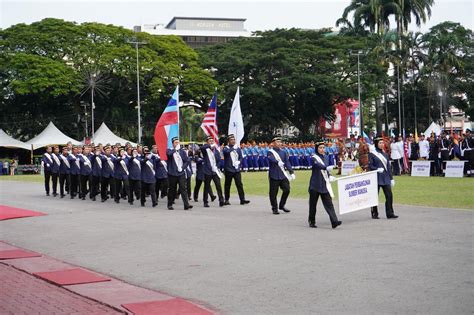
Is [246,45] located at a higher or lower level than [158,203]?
higher

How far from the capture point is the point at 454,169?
27562 mm

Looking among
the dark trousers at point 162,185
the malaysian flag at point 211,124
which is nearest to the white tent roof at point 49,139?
the malaysian flag at point 211,124

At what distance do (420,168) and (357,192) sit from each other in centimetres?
1671

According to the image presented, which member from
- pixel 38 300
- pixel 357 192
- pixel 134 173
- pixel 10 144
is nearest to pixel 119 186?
pixel 134 173

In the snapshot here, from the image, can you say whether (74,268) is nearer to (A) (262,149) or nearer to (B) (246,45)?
(A) (262,149)

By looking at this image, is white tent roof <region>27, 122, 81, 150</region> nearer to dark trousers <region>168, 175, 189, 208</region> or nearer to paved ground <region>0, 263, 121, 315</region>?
dark trousers <region>168, 175, 189, 208</region>

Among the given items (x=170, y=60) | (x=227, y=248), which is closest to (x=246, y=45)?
(x=170, y=60)

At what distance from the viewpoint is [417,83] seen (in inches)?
2589

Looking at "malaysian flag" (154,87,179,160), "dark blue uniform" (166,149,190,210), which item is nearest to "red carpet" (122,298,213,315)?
"dark blue uniform" (166,149,190,210)

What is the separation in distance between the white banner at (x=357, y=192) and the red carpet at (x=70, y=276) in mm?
6052

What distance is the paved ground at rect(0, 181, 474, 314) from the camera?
275 inches

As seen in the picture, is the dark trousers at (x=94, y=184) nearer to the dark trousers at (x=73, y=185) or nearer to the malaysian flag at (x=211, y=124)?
the dark trousers at (x=73, y=185)

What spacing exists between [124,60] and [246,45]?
10.7 meters

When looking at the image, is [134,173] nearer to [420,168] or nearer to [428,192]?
[428,192]
